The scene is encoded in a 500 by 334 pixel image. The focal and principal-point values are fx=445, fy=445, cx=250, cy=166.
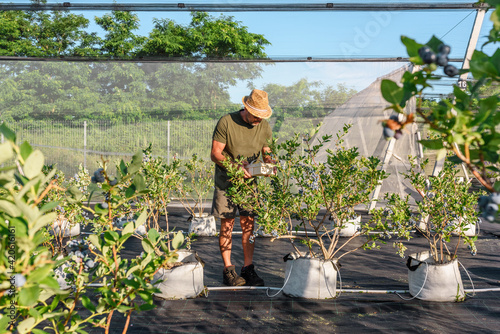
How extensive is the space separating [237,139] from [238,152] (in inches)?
4.4

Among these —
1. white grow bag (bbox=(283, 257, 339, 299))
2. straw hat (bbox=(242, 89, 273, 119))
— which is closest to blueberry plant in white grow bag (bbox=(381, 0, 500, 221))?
white grow bag (bbox=(283, 257, 339, 299))

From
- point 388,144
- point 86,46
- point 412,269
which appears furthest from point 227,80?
point 86,46

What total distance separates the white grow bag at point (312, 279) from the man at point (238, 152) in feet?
1.41

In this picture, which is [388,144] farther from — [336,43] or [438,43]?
[438,43]

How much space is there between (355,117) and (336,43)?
161 cm

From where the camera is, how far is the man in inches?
147

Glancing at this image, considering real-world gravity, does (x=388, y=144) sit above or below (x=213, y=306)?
Result: above

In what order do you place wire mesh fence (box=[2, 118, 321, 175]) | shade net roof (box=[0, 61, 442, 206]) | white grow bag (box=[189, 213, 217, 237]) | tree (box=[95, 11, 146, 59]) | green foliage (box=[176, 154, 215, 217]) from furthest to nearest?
tree (box=[95, 11, 146, 59]) → wire mesh fence (box=[2, 118, 321, 175]) → shade net roof (box=[0, 61, 442, 206]) → green foliage (box=[176, 154, 215, 217]) → white grow bag (box=[189, 213, 217, 237])

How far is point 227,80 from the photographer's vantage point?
10375mm

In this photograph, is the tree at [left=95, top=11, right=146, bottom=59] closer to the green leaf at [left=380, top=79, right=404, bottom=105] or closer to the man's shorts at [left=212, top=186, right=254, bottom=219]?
the man's shorts at [left=212, top=186, right=254, bottom=219]

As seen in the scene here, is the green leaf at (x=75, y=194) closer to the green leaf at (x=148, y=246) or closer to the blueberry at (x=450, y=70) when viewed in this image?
the green leaf at (x=148, y=246)

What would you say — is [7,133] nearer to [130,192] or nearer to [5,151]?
[5,151]

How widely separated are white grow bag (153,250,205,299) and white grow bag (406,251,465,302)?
1657 mm

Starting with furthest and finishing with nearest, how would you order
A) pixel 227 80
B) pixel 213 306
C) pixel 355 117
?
pixel 227 80 → pixel 355 117 → pixel 213 306
